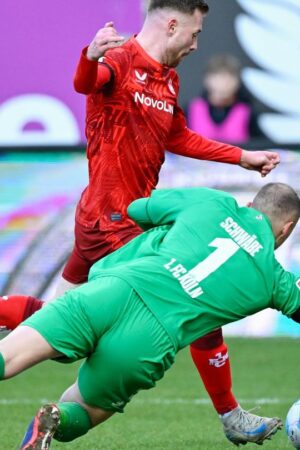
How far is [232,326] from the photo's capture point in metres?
12.9

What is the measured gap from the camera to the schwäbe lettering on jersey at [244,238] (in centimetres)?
612

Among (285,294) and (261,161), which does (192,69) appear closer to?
(261,161)

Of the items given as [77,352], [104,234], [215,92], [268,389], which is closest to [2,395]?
[268,389]

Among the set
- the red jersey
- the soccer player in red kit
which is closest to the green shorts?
the soccer player in red kit

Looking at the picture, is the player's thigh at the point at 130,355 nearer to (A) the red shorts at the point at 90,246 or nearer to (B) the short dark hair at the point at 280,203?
(B) the short dark hair at the point at 280,203

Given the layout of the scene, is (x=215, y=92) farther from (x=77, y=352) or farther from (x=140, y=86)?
(x=77, y=352)

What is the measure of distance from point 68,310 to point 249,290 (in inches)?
33.0

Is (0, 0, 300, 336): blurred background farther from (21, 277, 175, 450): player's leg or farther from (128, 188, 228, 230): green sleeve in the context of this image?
(21, 277, 175, 450): player's leg

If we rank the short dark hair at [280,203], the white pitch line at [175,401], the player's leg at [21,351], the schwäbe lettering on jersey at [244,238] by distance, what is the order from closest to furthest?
the player's leg at [21,351] → the schwäbe lettering on jersey at [244,238] → the short dark hair at [280,203] → the white pitch line at [175,401]

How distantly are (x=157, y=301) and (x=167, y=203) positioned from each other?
1.69 ft

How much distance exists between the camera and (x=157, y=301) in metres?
6.05

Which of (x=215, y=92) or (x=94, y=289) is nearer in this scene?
(x=94, y=289)

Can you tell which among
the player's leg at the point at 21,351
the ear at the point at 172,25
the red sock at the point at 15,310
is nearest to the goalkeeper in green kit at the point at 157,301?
the player's leg at the point at 21,351

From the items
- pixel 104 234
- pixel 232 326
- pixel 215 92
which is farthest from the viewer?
pixel 215 92
